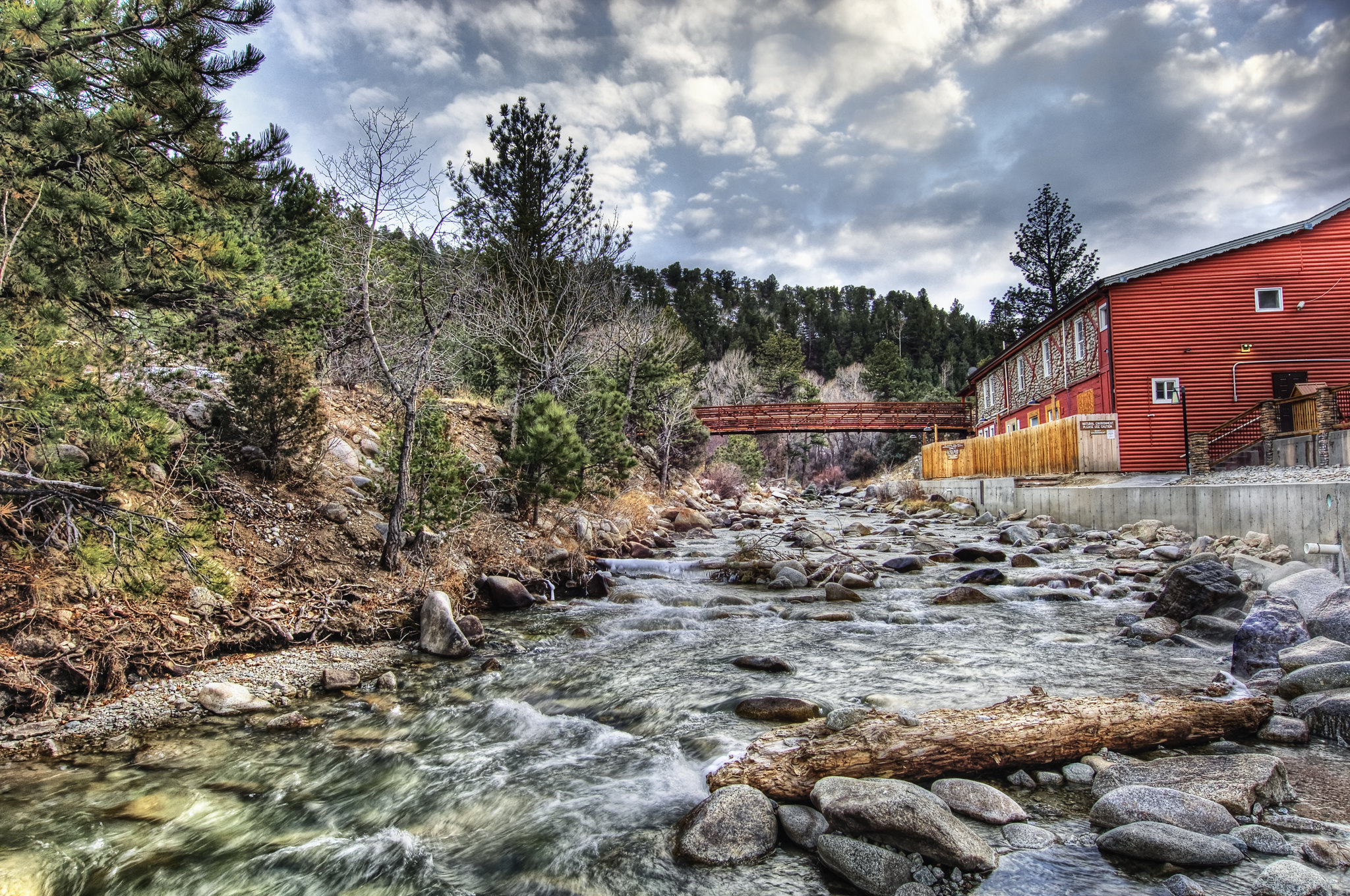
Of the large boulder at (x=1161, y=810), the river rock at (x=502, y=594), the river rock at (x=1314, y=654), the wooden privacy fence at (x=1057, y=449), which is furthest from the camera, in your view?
the wooden privacy fence at (x=1057, y=449)

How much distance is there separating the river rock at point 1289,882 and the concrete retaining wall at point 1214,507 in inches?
345

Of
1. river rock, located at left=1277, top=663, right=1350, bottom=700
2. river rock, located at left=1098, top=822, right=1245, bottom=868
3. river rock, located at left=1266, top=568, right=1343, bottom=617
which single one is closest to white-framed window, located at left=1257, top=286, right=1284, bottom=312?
river rock, located at left=1266, top=568, right=1343, bottom=617

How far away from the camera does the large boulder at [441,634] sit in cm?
662

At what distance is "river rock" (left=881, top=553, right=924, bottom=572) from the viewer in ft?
39.6

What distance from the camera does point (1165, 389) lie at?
2155 cm

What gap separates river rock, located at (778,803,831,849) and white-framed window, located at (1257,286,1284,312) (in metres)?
27.0

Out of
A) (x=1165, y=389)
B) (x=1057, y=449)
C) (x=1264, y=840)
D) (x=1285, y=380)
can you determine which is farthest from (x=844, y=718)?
(x=1285, y=380)

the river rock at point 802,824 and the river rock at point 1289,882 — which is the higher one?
the river rock at point 1289,882

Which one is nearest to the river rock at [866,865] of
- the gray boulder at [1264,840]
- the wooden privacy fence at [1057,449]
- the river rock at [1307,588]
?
the gray boulder at [1264,840]

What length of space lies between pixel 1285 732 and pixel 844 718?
268 cm

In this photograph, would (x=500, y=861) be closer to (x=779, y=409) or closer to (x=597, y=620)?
(x=597, y=620)

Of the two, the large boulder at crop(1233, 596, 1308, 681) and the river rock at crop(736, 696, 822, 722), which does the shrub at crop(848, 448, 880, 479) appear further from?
the river rock at crop(736, 696, 822, 722)

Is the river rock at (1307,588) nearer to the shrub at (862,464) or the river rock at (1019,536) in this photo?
the river rock at (1019,536)

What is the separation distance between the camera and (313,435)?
8.72 m
